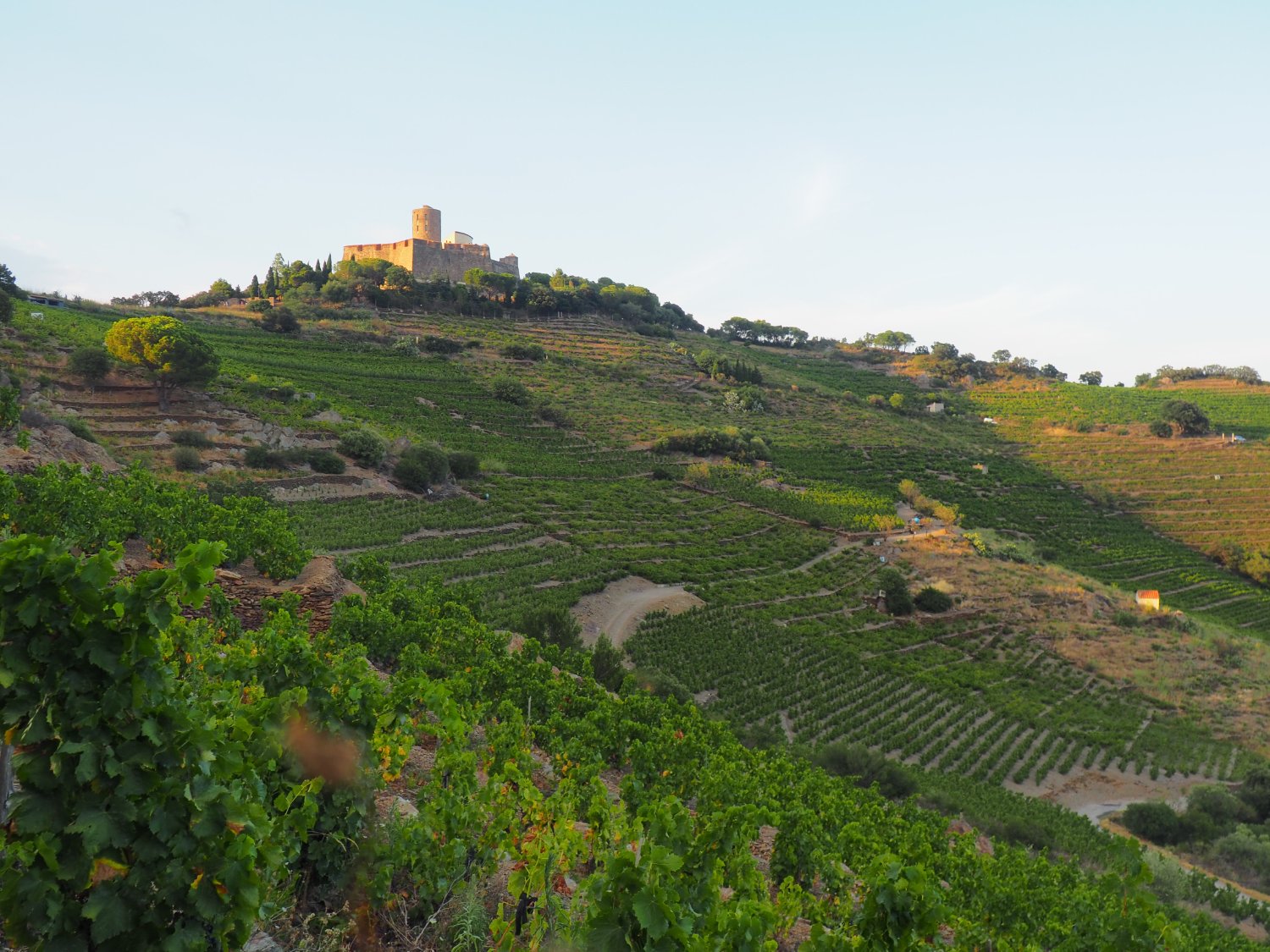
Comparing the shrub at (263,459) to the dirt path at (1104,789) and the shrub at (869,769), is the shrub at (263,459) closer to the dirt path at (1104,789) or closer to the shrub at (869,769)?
the shrub at (869,769)

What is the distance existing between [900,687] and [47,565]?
30.9 meters

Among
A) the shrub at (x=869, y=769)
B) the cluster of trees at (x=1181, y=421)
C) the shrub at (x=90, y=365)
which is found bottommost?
the shrub at (x=869, y=769)

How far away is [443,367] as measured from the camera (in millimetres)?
64938

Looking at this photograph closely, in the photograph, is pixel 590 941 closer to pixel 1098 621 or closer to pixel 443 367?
pixel 1098 621

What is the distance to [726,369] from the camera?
83.1m

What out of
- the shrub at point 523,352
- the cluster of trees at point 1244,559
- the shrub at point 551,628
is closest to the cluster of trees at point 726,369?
the shrub at point 523,352

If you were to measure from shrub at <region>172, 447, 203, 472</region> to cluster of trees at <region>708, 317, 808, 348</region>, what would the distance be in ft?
359

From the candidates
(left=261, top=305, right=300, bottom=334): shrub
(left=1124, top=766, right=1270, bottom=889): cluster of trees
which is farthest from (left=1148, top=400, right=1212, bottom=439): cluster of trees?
(left=261, top=305, right=300, bottom=334): shrub

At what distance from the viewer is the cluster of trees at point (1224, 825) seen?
63.5 ft

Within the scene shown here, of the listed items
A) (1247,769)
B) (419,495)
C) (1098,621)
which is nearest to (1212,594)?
(1098,621)

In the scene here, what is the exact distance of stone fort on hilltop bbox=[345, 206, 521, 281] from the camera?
9725 cm

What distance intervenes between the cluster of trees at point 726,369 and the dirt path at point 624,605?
171 feet

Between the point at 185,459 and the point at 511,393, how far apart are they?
32196 millimetres

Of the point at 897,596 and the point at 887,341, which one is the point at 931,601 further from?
the point at 887,341
